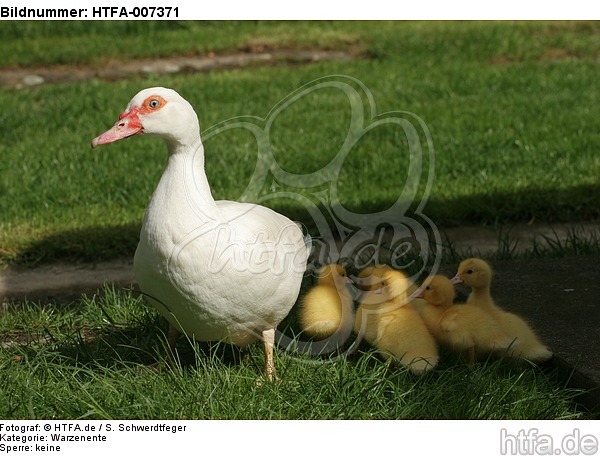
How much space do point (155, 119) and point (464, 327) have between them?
1.46 meters

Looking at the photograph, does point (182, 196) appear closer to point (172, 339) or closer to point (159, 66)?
point (172, 339)

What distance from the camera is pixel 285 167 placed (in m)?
6.72

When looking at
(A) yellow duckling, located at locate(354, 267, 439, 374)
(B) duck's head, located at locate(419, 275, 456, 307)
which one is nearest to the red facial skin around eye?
(A) yellow duckling, located at locate(354, 267, 439, 374)

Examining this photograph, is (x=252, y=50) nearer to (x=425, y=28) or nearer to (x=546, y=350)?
(x=425, y=28)

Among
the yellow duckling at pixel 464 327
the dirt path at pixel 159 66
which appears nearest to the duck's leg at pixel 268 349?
the yellow duckling at pixel 464 327

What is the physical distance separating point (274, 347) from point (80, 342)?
801 millimetres

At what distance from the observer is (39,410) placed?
331 centimetres

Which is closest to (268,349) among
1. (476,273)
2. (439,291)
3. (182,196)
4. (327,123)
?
(182,196)

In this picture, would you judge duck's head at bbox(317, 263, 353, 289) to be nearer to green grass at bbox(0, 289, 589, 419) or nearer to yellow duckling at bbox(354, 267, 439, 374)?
yellow duckling at bbox(354, 267, 439, 374)

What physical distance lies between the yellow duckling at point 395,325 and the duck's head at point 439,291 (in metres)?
0.09

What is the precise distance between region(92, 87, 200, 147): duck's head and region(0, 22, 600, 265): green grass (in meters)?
2.29

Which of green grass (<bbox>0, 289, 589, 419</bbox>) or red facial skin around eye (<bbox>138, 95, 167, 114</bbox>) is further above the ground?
red facial skin around eye (<bbox>138, 95, 167, 114</bbox>)

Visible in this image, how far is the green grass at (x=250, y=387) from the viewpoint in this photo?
3.28 meters

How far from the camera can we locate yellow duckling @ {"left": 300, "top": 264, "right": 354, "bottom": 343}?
3.89 m
